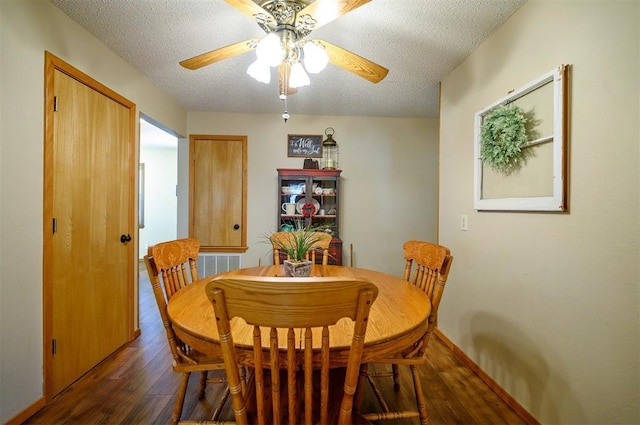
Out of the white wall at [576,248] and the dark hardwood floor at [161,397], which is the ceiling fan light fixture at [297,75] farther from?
the dark hardwood floor at [161,397]

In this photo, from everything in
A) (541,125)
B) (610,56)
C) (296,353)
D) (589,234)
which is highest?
(610,56)

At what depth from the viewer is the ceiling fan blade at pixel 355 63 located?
1573 millimetres

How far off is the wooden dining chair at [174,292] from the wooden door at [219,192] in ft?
5.92

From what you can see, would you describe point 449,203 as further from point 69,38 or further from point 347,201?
point 69,38

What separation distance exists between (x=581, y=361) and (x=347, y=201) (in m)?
2.64

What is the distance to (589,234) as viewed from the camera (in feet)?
4.08

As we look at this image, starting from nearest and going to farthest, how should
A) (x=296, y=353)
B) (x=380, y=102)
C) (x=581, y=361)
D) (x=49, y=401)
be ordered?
(x=296, y=353) → (x=581, y=361) → (x=49, y=401) → (x=380, y=102)

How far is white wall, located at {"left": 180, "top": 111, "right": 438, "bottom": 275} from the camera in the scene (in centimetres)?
356

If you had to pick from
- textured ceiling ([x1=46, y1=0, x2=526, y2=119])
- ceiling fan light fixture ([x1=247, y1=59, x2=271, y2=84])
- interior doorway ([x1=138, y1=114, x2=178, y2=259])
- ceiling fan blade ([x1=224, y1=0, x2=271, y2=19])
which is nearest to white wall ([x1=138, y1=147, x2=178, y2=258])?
interior doorway ([x1=138, y1=114, x2=178, y2=259])

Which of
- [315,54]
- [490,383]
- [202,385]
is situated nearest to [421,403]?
[490,383]

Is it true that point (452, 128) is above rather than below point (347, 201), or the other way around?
above

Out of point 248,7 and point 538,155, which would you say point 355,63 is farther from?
point 538,155

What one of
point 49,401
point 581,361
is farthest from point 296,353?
point 49,401

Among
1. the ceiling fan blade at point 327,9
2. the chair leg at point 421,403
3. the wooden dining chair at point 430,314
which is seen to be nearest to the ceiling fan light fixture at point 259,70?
the ceiling fan blade at point 327,9
